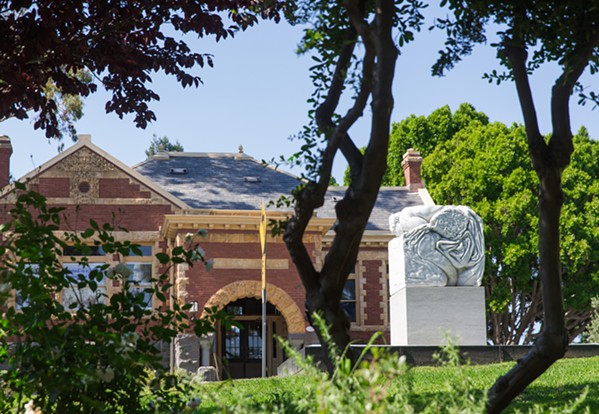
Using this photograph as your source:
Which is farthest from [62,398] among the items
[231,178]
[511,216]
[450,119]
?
[450,119]

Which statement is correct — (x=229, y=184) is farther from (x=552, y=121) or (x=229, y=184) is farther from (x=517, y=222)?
(x=552, y=121)

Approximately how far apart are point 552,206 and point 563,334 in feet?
2.43

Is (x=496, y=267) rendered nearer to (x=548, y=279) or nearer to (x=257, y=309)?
(x=257, y=309)

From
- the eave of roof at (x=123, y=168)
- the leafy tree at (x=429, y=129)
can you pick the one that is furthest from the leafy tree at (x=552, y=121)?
the leafy tree at (x=429, y=129)

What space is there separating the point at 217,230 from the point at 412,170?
399 inches

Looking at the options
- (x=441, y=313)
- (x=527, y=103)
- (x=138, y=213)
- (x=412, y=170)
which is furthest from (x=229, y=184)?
(x=527, y=103)

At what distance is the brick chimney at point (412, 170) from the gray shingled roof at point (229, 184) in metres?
0.38

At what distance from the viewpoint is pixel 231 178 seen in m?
30.8

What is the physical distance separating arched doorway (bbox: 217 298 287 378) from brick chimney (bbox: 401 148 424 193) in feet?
25.9

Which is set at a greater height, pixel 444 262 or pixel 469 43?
pixel 469 43

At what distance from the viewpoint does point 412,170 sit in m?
33.8

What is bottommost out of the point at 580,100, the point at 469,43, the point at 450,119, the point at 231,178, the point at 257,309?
the point at 257,309

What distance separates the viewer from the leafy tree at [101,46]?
25.2 ft

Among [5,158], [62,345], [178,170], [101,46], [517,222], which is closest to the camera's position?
[62,345]
